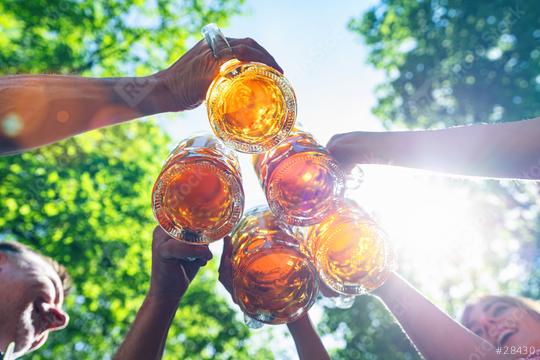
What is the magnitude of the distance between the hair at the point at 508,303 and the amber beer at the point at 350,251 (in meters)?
1.62

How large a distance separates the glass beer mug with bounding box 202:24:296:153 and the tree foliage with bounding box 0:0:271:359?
226 inches

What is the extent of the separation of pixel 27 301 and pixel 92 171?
5.50 m

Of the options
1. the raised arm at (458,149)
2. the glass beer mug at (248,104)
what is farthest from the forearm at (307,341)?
the glass beer mug at (248,104)

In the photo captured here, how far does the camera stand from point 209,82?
1228 mm

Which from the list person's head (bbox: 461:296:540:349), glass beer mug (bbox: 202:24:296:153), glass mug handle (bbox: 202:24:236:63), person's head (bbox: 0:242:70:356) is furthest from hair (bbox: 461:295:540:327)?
person's head (bbox: 0:242:70:356)

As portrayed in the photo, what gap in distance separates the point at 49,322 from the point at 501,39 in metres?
9.34

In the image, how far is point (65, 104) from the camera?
1.21 meters

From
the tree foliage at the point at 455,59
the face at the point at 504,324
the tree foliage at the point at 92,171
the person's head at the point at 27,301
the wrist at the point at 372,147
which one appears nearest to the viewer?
the wrist at the point at 372,147

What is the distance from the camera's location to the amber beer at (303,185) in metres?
1.21

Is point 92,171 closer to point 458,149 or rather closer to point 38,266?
point 38,266

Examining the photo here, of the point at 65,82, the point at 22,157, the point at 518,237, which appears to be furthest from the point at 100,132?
the point at 518,237

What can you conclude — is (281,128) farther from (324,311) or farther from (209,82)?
(324,311)

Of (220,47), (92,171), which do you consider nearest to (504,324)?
(220,47)

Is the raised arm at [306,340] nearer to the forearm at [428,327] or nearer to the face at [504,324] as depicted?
the forearm at [428,327]
